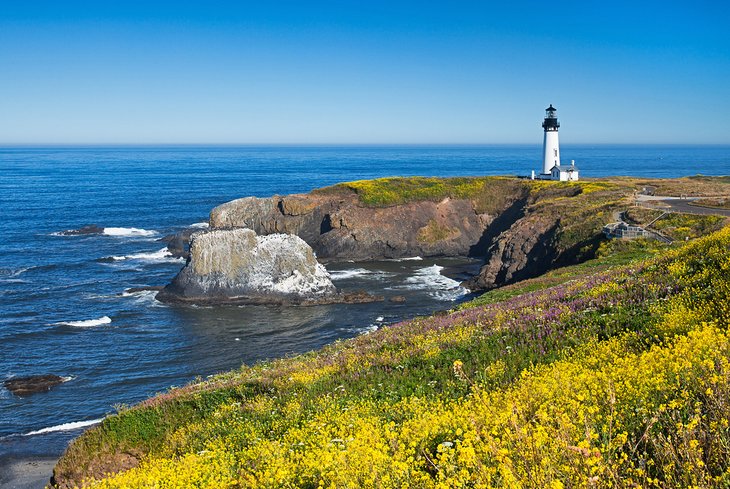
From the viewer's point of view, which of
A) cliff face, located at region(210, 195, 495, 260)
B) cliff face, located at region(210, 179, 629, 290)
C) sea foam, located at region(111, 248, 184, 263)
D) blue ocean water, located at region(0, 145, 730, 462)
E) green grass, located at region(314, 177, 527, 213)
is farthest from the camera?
green grass, located at region(314, 177, 527, 213)

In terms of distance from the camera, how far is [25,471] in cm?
2670

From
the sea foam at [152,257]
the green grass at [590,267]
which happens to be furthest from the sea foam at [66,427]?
the sea foam at [152,257]

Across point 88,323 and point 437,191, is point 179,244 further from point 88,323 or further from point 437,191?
point 437,191

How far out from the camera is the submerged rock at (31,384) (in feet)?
117

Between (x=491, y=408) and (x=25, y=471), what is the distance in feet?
88.6

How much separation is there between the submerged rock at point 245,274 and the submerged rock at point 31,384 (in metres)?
17.4

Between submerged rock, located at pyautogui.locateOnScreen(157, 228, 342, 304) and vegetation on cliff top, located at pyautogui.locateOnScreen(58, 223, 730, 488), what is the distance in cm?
3383

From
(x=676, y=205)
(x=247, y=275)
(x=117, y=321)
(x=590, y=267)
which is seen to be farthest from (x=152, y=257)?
(x=676, y=205)

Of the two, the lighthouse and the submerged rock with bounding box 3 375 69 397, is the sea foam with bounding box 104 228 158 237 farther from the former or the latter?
the lighthouse

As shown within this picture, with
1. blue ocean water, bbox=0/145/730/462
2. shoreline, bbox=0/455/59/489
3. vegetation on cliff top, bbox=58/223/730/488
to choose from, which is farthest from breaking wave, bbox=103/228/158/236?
vegetation on cliff top, bbox=58/223/730/488

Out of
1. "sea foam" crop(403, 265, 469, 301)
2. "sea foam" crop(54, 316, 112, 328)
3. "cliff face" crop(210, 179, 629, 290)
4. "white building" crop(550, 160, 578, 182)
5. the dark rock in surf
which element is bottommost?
"sea foam" crop(54, 316, 112, 328)

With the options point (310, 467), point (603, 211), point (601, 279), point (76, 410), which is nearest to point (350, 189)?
point (603, 211)

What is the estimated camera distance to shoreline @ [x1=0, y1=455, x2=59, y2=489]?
83.4 feet

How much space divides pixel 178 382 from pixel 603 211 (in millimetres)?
40824
